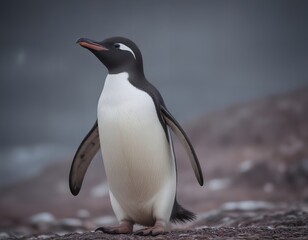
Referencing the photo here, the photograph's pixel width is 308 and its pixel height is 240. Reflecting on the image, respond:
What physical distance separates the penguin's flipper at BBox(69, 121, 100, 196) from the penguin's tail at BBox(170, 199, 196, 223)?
84 cm

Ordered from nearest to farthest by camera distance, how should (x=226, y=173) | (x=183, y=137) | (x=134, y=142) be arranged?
(x=134, y=142), (x=183, y=137), (x=226, y=173)

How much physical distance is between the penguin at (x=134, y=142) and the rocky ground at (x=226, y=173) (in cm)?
940

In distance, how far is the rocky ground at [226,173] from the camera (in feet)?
49.9

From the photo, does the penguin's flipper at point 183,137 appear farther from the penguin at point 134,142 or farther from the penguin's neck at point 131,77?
the penguin's neck at point 131,77

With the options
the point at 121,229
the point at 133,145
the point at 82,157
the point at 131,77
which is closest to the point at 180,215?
the point at 121,229

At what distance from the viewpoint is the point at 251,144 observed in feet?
66.8

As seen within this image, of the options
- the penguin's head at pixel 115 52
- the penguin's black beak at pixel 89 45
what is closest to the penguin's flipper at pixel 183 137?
the penguin's head at pixel 115 52

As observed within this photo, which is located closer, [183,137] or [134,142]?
[134,142]

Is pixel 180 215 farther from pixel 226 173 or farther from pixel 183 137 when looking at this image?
pixel 226 173

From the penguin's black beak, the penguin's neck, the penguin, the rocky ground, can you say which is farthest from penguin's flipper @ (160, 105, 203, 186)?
the rocky ground

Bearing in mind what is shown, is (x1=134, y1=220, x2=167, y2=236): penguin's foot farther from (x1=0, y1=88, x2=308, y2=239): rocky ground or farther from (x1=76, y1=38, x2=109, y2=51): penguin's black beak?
(x1=0, y1=88, x2=308, y2=239): rocky ground

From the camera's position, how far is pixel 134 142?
3.14 meters

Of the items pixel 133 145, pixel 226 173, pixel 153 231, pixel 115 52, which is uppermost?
pixel 226 173

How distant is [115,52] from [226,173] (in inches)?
626
